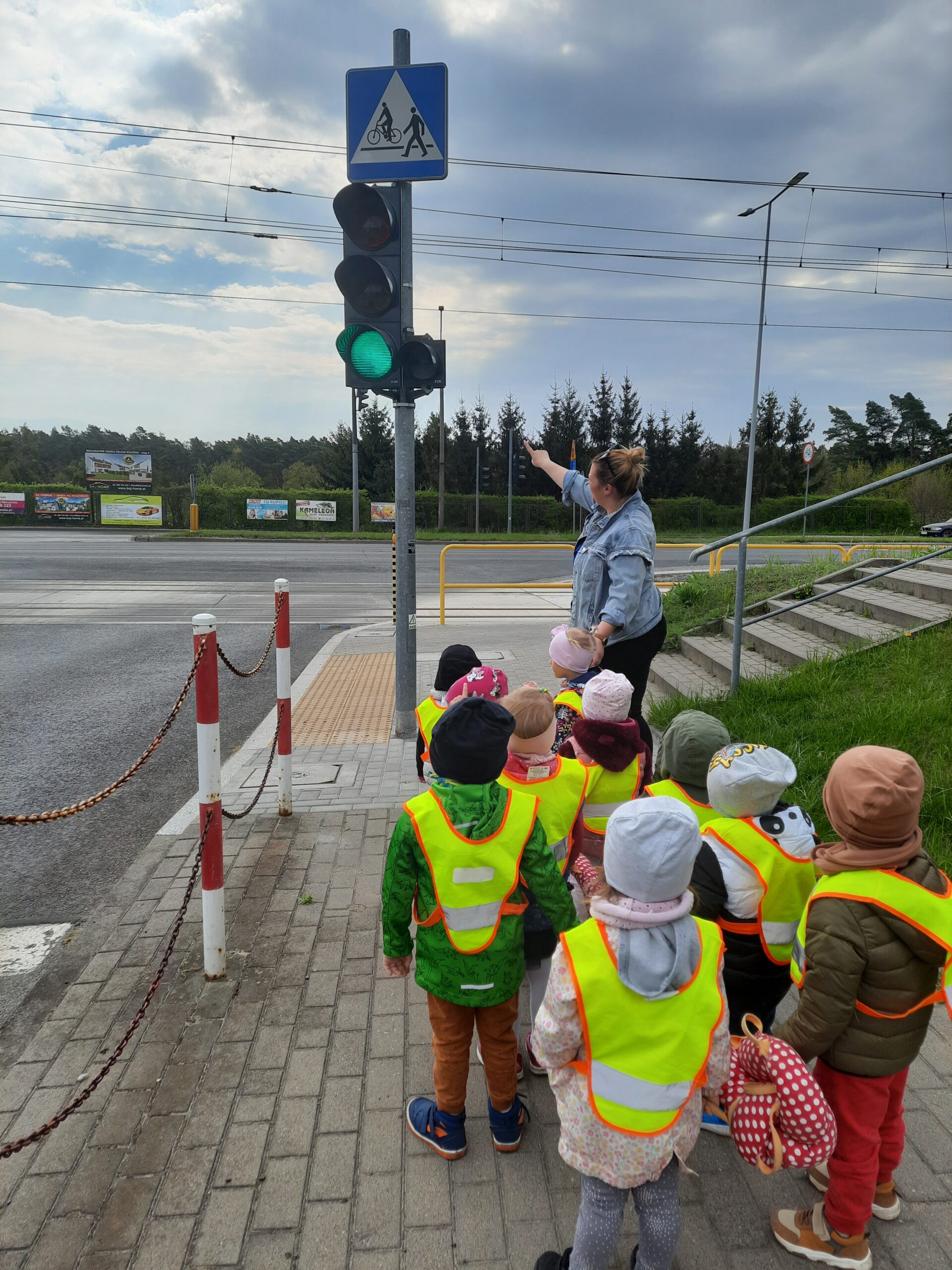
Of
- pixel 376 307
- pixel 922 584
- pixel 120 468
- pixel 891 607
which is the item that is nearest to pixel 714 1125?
pixel 376 307

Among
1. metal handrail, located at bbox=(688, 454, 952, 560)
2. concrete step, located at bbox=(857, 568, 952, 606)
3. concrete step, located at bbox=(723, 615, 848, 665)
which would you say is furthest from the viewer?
concrete step, located at bbox=(857, 568, 952, 606)

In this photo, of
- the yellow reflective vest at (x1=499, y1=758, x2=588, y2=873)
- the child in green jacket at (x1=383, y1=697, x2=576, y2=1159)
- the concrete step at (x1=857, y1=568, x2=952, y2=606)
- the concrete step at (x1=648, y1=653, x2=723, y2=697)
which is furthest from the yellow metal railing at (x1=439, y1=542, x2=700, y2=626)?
the child in green jacket at (x1=383, y1=697, x2=576, y2=1159)

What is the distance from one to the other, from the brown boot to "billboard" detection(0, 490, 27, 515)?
42693 millimetres

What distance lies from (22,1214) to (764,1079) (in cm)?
196

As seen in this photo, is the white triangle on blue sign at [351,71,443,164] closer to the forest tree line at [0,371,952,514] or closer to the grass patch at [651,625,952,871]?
the grass patch at [651,625,952,871]

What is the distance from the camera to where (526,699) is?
255cm

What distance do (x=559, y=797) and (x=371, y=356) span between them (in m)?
4.01

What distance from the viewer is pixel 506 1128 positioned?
7.71 ft

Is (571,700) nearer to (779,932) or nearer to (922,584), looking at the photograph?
(779,932)

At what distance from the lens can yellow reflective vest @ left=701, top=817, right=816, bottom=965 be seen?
2176 mm

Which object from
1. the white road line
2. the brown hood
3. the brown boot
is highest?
the brown hood

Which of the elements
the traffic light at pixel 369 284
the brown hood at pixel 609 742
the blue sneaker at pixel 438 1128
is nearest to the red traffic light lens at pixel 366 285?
the traffic light at pixel 369 284

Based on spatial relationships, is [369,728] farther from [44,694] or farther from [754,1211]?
[754,1211]

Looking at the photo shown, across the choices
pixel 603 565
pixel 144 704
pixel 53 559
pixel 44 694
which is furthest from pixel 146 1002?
pixel 53 559
